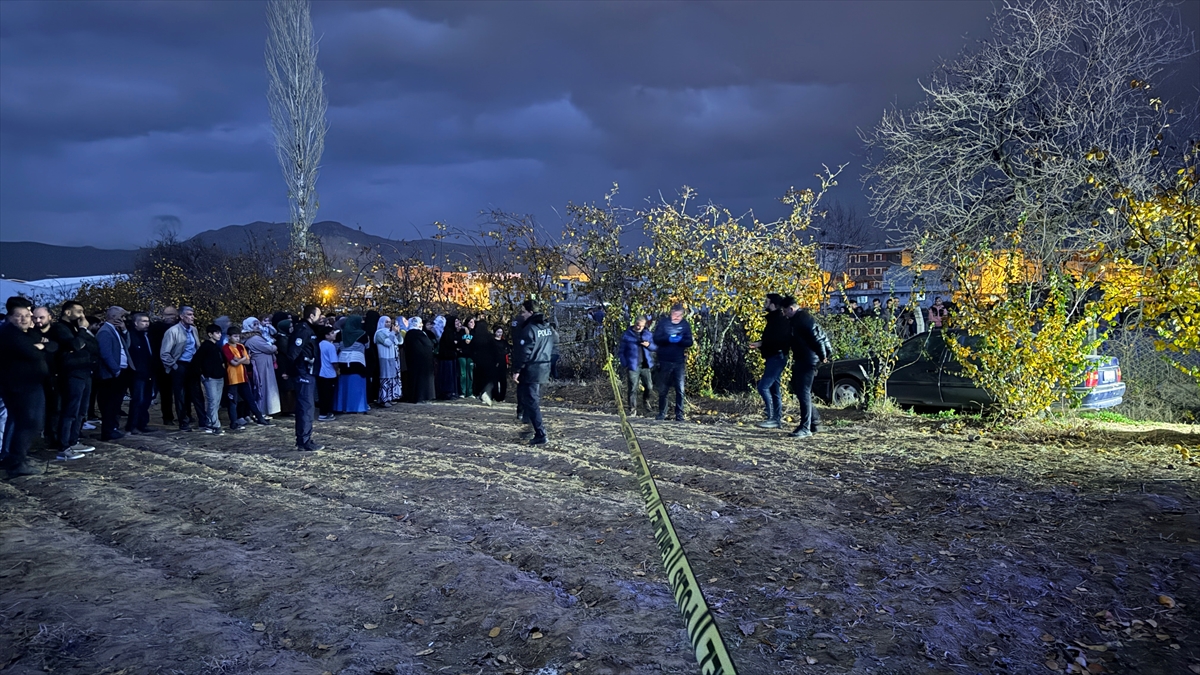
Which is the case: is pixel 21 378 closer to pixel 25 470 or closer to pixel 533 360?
pixel 25 470

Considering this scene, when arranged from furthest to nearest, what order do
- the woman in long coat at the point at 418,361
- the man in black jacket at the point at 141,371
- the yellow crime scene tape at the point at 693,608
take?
the woman in long coat at the point at 418,361
the man in black jacket at the point at 141,371
the yellow crime scene tape at the point at 693,608

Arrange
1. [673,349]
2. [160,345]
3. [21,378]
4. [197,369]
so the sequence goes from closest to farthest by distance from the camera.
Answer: [21,378], [197,369], [160,345], [673,349]

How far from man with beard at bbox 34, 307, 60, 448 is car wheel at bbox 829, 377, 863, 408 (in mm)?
10386

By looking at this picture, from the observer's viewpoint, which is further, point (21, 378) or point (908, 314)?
point (908, 314)

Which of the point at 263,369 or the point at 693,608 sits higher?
the point at 263,369

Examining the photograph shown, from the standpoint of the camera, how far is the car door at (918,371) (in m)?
11.4

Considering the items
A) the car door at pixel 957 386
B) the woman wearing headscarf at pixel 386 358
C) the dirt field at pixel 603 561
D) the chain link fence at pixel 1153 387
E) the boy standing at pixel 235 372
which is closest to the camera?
the dirt field at pixel 603 561

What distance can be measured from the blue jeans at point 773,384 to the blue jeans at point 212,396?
23.8ft

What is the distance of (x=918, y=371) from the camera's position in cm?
1148

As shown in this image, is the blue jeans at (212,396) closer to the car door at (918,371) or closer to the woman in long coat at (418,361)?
the woman in long coat at (418,361)

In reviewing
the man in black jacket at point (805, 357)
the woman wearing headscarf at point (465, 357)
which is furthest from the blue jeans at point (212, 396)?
the man in black jacket at point (805, 357)

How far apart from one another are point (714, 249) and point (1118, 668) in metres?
10.3

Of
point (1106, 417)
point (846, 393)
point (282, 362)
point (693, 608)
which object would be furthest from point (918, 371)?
point (693, 608)

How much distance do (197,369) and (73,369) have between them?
1769 millimetres
